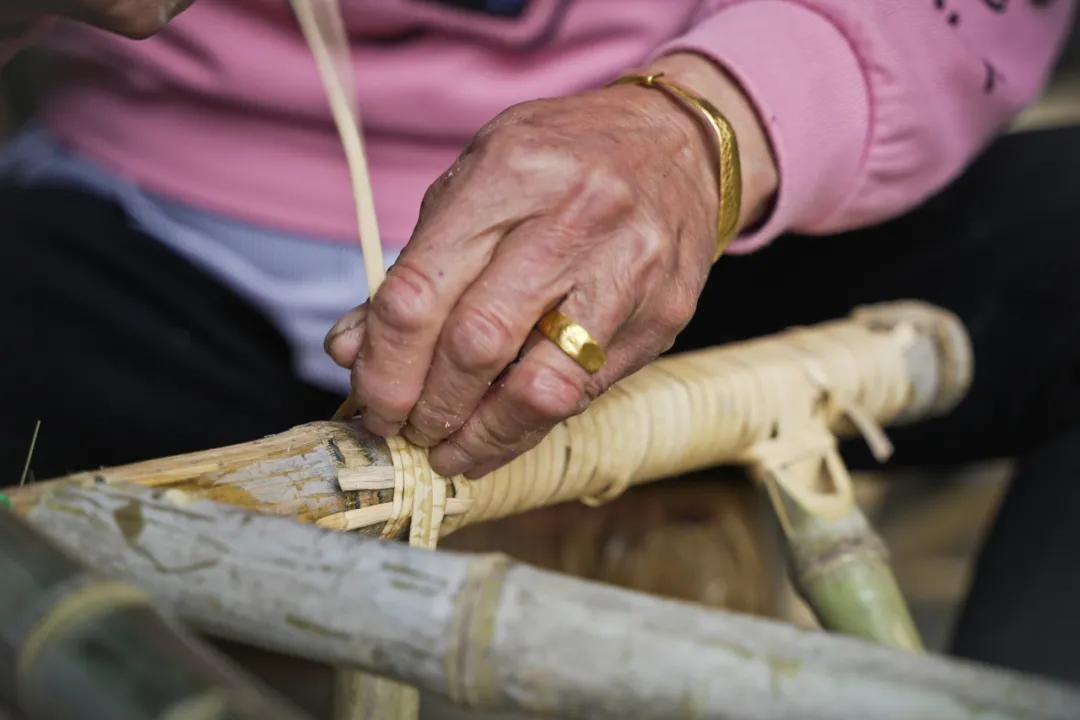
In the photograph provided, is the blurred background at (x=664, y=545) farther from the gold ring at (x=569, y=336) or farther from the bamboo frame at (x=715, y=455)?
the gold ring at (x=569, y=336)

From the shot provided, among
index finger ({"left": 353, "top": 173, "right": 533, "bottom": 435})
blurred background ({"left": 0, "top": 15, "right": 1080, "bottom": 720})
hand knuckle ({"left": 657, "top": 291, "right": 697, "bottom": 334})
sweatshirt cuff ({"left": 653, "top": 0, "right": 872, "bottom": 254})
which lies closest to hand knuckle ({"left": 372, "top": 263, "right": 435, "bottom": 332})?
index finger ({"left": 353, "top": 173, "right": 533, "bottom": 435})

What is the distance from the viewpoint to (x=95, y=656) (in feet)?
0.68

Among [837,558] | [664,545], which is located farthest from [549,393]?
[664,545]

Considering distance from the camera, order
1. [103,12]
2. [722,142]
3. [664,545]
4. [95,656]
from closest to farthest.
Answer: [95,656] → [103,12] → [722,142] → [664,545]

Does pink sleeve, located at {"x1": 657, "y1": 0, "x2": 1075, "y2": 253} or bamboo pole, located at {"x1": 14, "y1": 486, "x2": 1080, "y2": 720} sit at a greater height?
pink sleeve, located at {"x1": 657, "y1": 0, "x2": 1075, "y2": 253}

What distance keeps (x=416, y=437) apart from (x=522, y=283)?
0.08m

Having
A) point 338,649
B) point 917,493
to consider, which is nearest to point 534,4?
point 338,649

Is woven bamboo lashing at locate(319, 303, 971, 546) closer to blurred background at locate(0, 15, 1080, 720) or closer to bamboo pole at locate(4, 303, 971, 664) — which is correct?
bamboo pole at locate(4, 303, 971, 664)

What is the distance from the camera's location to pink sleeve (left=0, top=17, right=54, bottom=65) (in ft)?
1.02

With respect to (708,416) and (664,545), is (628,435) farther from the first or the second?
(664,545)

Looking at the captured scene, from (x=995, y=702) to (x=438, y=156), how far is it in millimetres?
403

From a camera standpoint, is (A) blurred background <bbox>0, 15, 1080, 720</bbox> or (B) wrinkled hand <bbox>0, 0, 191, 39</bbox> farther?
(A) blurred background <bbox>0, 15, 1080, 720</bbox>

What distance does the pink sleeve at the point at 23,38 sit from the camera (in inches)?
12.2

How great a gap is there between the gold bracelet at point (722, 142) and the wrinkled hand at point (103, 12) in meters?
0.20
